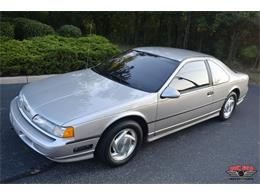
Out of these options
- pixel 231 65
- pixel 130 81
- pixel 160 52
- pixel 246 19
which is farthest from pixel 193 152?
pixel 231 65

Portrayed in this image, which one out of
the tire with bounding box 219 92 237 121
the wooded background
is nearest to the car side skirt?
the tire with bounding box 219 92 237 121

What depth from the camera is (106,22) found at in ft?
45.9

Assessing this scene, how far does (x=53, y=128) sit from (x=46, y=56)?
410 cm

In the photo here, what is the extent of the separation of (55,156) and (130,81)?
1540 mm

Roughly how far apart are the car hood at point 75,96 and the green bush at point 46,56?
261 cm

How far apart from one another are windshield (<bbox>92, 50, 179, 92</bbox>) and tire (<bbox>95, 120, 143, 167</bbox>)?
1.99ft

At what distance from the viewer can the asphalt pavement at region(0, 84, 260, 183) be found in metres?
3.24

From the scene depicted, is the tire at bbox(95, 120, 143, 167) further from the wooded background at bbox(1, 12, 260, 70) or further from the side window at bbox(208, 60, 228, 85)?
the wooded background at bbox(1, 12, 260, 70)

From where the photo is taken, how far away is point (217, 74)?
475 centimetres

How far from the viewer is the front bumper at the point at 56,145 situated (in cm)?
294

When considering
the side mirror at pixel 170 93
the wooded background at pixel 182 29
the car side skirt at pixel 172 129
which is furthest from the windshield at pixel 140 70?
the wooded background at pixel 182 29

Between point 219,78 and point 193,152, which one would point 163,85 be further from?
point 219,78

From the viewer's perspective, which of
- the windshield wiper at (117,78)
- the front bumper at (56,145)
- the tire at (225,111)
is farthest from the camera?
the tire at (225,111)

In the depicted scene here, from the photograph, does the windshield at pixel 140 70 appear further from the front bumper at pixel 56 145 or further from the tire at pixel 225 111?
the tire at pixel 225 111
